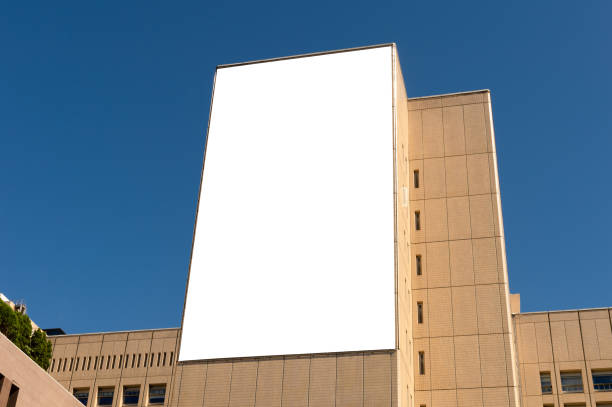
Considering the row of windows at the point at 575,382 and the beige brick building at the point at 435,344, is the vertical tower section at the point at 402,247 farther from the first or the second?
the row of windows at the point at 575,382

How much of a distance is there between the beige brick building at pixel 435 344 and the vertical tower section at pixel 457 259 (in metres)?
0.07

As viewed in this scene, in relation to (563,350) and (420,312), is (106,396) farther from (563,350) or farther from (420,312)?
(563,350)

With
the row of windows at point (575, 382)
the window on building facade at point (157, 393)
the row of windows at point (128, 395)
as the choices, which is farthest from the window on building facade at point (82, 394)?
the row of windows at point (575, 382)

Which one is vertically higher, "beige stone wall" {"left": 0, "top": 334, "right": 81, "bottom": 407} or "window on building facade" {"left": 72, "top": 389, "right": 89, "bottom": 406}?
"window on building facade" {"left": 72, "top": 389, "right": 89, "bottom": 406}

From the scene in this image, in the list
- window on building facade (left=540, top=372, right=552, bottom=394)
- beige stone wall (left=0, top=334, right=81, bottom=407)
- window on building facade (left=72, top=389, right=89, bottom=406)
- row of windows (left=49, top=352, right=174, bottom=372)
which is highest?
row of windows (left=49, top=352, right=174, bottom=372)

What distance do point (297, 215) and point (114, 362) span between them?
20839 mm

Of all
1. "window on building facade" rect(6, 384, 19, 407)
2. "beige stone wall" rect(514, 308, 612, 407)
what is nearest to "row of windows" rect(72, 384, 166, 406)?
"window on building facade" rect(6, 384, 19, 407)

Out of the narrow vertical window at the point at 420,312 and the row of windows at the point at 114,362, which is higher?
the narrow vertical window at the point at 420,312

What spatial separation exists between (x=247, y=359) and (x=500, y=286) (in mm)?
17575

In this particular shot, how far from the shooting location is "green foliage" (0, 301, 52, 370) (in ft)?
184

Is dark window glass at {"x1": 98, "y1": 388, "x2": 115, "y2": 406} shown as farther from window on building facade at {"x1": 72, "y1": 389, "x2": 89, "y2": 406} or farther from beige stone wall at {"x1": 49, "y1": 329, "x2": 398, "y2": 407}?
beige stone wall at {"x1": 49, "y1": 329, "x2": 398, "y2": 407}

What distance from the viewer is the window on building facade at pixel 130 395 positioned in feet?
203

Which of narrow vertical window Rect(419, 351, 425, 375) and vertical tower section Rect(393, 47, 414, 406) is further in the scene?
narrow vertical window Rect(419, 351, 425, 375)

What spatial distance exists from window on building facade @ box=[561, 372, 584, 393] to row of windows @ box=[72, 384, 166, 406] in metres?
28.8
